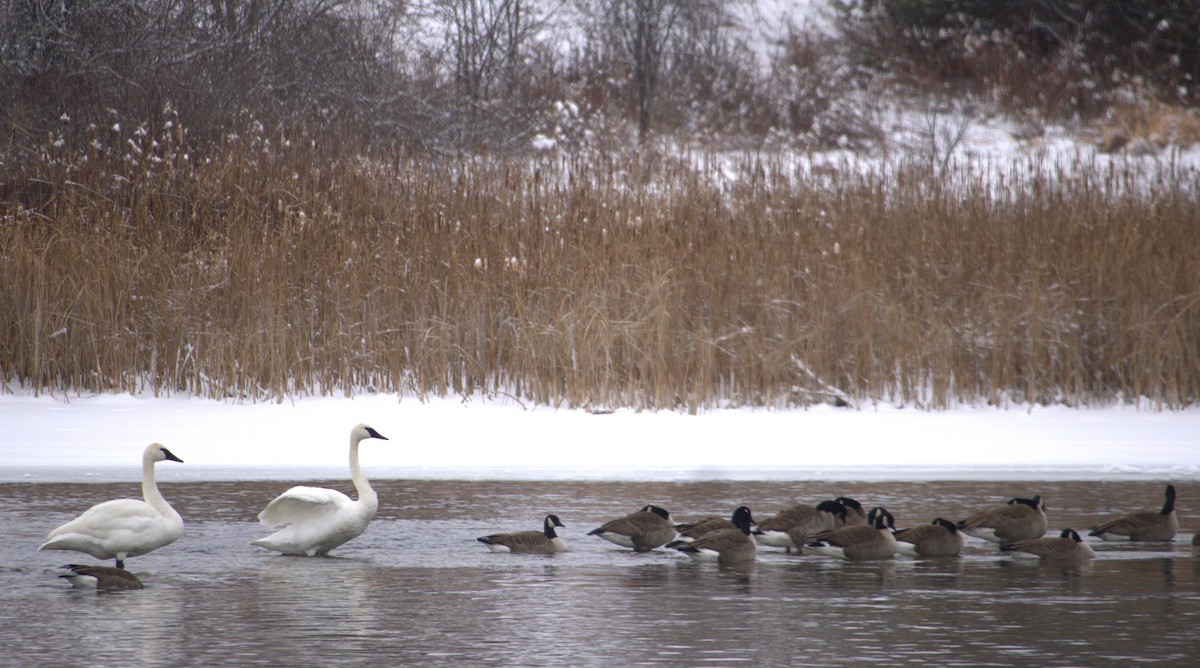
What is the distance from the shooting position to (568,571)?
21.3 ft

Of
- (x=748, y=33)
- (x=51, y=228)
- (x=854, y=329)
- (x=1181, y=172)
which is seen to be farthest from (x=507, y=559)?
(x=748, y=33)

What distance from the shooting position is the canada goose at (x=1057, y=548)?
6734 millimetres

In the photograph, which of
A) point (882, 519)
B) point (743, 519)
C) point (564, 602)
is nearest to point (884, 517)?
point (882, 519)

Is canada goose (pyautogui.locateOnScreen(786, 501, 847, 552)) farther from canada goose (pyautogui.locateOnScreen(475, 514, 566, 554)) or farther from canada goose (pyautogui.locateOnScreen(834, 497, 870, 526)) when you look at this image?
canada goose (pyautogui.locateOnScreen(475, 514, 566, 554))

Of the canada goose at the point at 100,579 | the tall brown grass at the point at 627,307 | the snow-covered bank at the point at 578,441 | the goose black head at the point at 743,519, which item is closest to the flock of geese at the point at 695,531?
the goose black head at the point at 743,519

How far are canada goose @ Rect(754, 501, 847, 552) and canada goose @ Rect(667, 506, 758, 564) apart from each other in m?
0.35

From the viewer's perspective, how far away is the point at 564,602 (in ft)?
18.6

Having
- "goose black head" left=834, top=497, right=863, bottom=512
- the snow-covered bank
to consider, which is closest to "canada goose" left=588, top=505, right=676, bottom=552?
"goose black head" left=834, top=497, right=863, bottom=512

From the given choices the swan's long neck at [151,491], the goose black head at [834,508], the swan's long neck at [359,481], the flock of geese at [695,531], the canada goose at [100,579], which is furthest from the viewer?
the goose black head at [834,508]

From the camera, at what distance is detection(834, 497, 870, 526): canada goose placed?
7.36 metres

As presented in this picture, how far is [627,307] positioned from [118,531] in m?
7.16

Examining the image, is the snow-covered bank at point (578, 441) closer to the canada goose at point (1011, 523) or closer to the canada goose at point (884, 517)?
the canada goose at point (884, 517)

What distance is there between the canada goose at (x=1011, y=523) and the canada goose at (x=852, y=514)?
0.53 m

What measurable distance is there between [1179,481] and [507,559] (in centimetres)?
532
